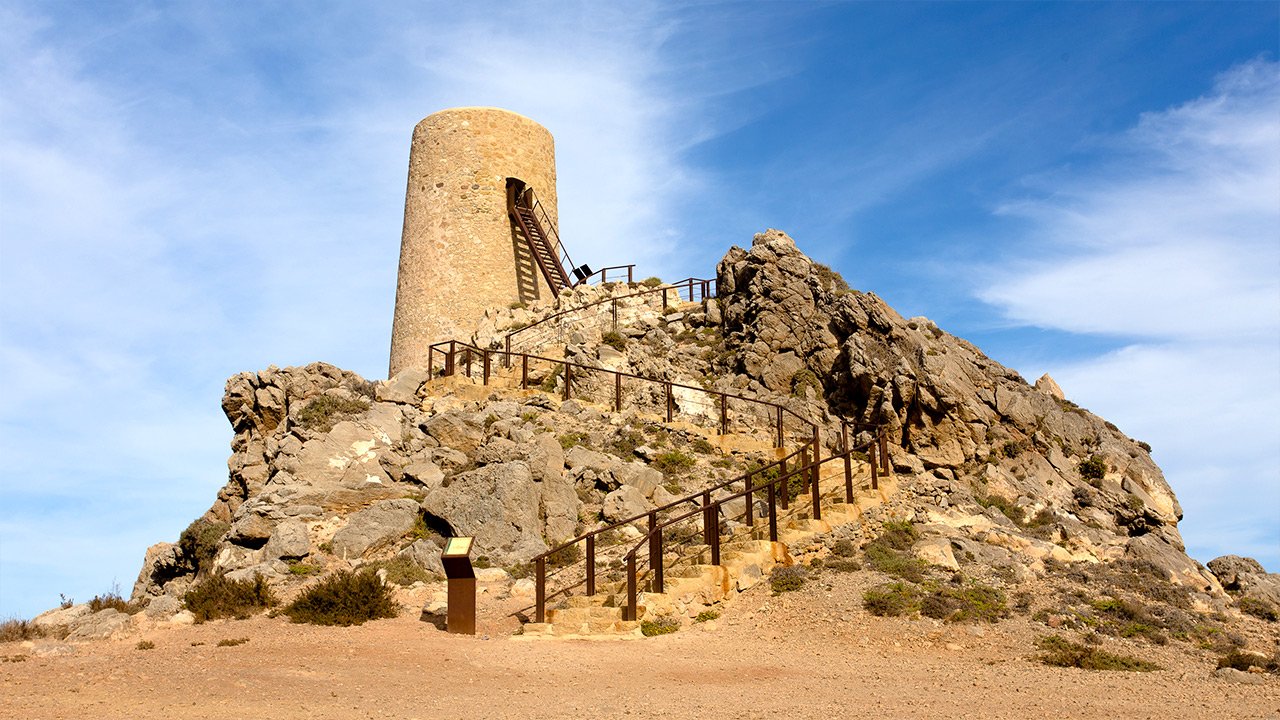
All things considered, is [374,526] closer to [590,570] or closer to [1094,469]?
[590,570]

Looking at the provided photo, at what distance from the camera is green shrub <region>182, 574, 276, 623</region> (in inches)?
519

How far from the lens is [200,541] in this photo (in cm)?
1728

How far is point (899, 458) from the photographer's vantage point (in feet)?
64.1

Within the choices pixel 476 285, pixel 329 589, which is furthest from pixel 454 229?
pixel 329 589

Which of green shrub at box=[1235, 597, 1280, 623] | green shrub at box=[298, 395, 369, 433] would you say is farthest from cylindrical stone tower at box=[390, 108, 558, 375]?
green shrub at box=[1235, 597, 1280, 623]

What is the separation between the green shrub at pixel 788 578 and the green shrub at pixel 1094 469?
9.20 metres

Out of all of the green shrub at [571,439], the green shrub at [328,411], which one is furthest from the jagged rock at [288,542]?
the green shrub at [571,439]

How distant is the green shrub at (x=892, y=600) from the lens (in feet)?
40.8

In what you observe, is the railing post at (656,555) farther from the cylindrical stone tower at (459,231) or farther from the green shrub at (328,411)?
the cylindrical stone tower at (459,231)

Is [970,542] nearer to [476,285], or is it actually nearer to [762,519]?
[762,519]

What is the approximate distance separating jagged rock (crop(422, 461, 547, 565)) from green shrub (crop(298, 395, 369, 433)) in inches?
139

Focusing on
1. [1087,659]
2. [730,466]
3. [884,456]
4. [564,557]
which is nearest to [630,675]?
[1087,659]

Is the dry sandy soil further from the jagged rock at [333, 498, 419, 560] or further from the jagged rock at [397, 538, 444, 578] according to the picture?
the jagged rock at [333, 498, 419, 560]

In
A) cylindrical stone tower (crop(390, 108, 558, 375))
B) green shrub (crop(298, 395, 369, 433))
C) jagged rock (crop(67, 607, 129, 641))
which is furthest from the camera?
cylindrical stone tower (crop(390, 108, 558, 375))
